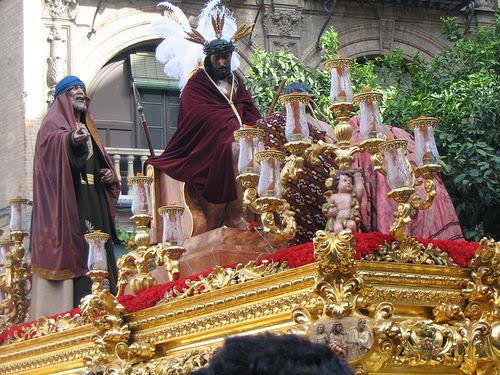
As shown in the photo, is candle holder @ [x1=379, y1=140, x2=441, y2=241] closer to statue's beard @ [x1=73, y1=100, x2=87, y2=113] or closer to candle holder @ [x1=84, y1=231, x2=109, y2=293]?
candle holder @ [x1=84, y1=231, x2=109, y2=293]

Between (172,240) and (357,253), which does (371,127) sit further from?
(172,240)

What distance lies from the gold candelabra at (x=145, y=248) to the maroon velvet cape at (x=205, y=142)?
0.43m

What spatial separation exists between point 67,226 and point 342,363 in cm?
750

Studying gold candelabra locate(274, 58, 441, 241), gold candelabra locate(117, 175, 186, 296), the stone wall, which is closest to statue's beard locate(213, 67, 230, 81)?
gold candelabra locate(117, 175, 186, 296)

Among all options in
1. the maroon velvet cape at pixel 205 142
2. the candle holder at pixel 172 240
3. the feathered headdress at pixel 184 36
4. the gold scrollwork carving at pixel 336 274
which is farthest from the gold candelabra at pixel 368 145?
the feathered headdress at pixel 184 36

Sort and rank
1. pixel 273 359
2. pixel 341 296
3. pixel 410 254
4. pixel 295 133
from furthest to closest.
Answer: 1. pixel 295 133
2. pixel 410 254
3. pixel 341 296
4. pixel 273 359

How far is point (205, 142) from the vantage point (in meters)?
9.45

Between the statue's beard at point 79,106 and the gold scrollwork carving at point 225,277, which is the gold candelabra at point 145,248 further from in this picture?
the statue's beard at point 79,106

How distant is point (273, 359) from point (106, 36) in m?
20.1

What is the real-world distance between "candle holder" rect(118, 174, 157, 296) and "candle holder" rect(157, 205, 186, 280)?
7.8 inches

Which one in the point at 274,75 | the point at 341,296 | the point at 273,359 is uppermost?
the point at 274,75

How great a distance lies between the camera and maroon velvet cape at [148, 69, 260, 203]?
925cm

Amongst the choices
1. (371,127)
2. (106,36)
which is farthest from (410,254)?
(106,36)

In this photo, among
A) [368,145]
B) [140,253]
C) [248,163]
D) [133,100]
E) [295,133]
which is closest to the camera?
[368,145]
